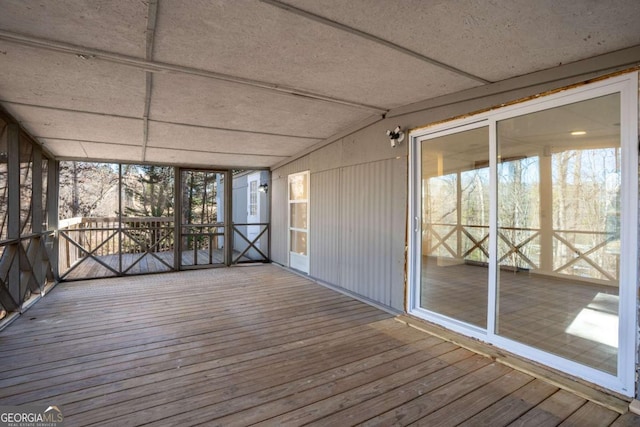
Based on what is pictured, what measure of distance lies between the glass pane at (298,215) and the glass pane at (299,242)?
5.2 inches

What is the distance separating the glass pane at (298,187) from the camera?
19.0 feet

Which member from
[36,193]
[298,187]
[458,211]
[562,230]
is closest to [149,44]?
[458,211]

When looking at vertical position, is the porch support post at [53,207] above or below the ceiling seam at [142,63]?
below

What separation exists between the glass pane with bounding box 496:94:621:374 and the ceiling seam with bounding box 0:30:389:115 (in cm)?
183

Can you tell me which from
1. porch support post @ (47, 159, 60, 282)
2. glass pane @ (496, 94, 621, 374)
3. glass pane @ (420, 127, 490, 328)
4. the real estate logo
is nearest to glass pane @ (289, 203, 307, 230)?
glass pane @ (420, 127, 490, 328)

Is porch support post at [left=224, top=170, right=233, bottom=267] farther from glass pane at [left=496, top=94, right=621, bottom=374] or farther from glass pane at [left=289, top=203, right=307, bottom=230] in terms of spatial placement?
glass pane at [left=496, top=94, right=621, bottom=374]

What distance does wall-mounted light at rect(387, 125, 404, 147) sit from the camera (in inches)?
140

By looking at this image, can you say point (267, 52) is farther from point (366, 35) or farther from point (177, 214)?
point (177, 214)

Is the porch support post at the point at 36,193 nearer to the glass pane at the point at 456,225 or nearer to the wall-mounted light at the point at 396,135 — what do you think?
the wall-mounted light at the point at 396,135

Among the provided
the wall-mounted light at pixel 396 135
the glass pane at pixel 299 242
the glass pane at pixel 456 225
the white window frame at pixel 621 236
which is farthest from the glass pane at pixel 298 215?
the white window frame at pixel 621 236

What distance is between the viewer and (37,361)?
7.98ft

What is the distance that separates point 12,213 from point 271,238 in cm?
450

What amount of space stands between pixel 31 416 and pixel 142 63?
233 centimetres

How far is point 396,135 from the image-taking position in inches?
141
